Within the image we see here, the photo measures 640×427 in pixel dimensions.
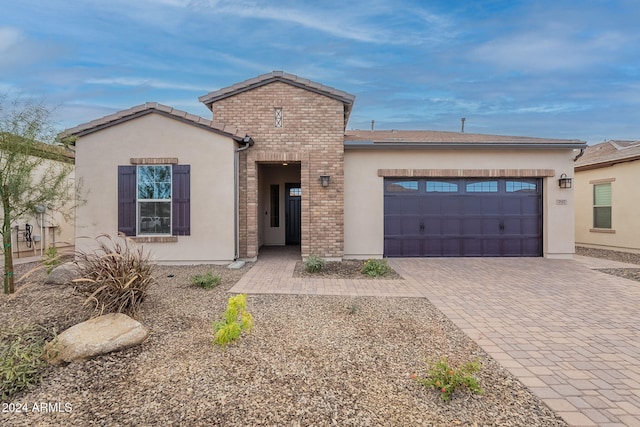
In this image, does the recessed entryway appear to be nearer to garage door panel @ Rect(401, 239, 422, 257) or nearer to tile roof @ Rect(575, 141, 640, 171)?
garage door panel @ Rect(401, 239, 422, 257)

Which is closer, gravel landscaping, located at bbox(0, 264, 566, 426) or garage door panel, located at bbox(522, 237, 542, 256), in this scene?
gravel landscaping, located at bbox(0, 264, 566, 426)

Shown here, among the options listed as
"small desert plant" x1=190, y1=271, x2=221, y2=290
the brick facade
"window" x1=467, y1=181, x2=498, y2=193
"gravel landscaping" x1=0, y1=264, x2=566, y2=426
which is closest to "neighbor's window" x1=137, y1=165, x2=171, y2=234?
the brick facade

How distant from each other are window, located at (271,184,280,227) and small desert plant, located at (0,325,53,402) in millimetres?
9315

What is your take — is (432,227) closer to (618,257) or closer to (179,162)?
(618,257)

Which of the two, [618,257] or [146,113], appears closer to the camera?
[146,113]

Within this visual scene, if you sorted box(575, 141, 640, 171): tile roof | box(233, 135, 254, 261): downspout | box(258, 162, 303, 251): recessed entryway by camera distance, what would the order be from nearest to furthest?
1. box(233, 135, 254, 261): downspout
2. box(575, 141, 640, 171): tile roof
3. box(258, 162, 303, 251): recessed entryway

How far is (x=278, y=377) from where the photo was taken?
9.48 ft

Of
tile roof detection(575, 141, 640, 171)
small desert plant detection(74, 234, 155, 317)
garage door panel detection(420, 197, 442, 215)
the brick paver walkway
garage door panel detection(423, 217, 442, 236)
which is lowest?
the brick paver walkway

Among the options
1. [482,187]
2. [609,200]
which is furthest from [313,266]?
[609,200]

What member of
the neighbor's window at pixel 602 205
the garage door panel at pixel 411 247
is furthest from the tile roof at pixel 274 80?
the neighbor's window at pixel 602 205

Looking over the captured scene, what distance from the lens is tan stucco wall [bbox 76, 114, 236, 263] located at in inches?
327

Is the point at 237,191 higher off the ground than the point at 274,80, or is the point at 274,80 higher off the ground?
the point at 274,80

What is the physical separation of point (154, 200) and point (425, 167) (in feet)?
26.1

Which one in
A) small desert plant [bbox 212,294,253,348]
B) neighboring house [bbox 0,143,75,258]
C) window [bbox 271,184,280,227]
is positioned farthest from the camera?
window [bbox 271,184,280,227]
